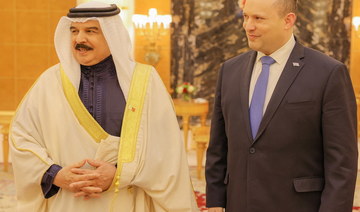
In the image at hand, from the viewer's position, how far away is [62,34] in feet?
9.52

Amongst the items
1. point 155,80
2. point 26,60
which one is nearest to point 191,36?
point 26,60

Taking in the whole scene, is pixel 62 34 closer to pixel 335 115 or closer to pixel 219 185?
pixel 219 185

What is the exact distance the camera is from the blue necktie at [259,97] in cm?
260

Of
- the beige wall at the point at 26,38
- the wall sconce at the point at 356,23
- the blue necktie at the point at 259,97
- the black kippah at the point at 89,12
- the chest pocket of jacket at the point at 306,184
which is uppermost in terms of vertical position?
the black kippah at the point at 89,12

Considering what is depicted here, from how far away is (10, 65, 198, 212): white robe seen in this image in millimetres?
2697

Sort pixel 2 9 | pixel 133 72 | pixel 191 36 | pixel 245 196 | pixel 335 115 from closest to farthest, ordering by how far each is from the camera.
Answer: pixel 335 115 → pixel 245 196 → pixel 133 72 → pixel 191 36 → pixel 2 9

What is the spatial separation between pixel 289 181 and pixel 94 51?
111 centimetres

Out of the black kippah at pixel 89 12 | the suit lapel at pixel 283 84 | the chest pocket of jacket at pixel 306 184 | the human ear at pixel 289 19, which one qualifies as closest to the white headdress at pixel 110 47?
the black kippah at pixel 89 12

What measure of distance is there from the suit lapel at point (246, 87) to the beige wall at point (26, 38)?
10.4 meters

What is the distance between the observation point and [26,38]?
41.6 ft

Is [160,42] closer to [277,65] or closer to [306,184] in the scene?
[277,65]

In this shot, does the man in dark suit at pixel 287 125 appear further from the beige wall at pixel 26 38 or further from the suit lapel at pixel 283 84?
the beige wall at pixel 26 38

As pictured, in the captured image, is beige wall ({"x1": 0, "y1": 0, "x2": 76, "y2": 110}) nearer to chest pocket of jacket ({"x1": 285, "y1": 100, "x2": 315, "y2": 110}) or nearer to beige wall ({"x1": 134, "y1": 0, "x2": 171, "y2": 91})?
beige wall ({"x1": 134, "y1": 0, "x2": 171, "y2": 91})

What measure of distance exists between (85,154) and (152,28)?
889 cm
